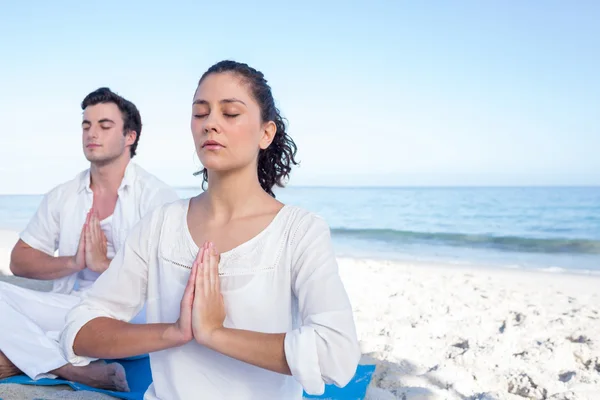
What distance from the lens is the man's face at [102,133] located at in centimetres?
407

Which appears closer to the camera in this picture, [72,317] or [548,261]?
[72,317]

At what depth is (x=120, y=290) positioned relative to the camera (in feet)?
6.81

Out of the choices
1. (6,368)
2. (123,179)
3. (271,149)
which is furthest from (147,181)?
(271,149)

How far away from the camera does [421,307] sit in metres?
5.99

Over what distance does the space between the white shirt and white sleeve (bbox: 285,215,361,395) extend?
7.55ft

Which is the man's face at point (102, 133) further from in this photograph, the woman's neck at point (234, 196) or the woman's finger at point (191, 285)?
the woman's finger at point (191, 285)

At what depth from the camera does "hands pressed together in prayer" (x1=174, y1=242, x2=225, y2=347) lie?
178 cm

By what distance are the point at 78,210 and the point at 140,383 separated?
1.37m

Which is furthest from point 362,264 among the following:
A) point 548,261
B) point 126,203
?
point 126,203

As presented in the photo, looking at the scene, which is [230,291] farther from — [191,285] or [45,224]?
[45,224]

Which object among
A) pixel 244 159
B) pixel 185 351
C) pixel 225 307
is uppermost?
pixel 244 159

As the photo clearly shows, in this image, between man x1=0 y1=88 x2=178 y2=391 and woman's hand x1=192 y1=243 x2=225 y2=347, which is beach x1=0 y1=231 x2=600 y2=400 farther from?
woman's hand x1=192 y1=243 x2=225 y2=347

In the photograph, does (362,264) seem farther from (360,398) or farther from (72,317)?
(72,317)

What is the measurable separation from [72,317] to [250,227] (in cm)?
70
